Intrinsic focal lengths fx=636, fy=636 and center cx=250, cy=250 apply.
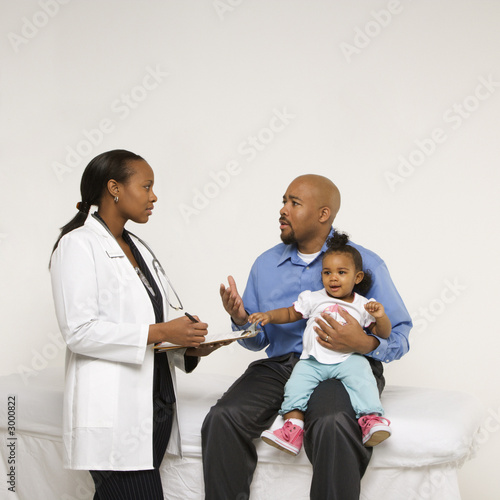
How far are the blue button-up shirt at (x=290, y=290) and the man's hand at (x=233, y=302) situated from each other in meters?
0.08

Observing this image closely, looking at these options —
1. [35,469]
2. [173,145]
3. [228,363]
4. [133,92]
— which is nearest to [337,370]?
[35,469]

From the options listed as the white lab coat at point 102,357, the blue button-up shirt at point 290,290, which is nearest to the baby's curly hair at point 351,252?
the blue button-up shirt at point 290,290

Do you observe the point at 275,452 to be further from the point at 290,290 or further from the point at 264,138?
the point at 264,138

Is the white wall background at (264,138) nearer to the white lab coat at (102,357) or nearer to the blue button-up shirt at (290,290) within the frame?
the blue button-up shirt at (290,290)

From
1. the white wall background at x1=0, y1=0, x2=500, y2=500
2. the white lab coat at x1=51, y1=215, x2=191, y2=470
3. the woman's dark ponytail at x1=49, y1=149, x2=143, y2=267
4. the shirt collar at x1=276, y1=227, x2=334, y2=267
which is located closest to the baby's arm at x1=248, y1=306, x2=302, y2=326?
the shirt collar at x1=276, y1=227, x2=334, y2=267

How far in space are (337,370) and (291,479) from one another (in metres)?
0.51

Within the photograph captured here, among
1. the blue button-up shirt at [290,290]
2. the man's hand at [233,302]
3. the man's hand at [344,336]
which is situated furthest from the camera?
the blue button-up shirt at [290,290]

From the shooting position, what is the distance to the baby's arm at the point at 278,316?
2938 millimetres

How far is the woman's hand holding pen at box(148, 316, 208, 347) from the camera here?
2570 mm

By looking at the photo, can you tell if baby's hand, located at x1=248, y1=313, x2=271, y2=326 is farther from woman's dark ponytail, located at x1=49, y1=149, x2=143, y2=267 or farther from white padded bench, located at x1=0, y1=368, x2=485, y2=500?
woman's dark ponytail, located at x1=49, y1=149, x2=143, y2=267

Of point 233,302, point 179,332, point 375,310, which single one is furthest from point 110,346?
point 375,310

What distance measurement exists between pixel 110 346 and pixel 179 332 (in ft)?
0.91

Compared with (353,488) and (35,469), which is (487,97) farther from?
(35,469)

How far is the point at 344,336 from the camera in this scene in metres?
2.76
